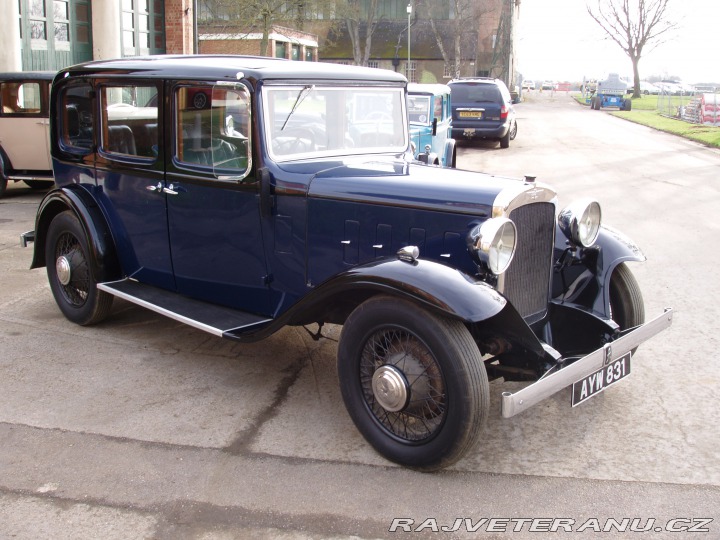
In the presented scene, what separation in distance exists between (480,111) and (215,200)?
47.9 feet

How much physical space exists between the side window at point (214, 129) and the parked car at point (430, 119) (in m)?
6.90

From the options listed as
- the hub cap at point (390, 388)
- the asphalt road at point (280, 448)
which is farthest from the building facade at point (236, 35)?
the hub cap at point (390, 388)

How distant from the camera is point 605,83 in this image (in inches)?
1722

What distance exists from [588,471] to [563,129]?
22.9 metres

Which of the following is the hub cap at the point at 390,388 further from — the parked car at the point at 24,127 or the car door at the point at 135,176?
the parked car at the point at 24,127

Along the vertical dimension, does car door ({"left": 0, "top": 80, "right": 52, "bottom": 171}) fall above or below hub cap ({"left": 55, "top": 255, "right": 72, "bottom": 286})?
above

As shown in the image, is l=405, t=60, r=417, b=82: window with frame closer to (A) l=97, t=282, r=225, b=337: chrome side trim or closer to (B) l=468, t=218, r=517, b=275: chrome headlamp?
(A) l=97, t=282, r=225, b=337: chrome side trim

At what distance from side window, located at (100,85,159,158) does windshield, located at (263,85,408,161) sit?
99 centimetres

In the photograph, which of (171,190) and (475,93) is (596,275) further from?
(475,93)

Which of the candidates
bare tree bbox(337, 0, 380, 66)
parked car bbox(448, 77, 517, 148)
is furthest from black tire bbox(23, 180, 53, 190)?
bare tree bbox(337, 0, 380, 66)

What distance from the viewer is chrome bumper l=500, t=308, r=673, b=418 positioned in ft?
10.3

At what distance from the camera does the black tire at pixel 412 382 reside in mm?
3193

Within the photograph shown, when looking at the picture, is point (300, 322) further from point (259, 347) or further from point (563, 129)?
point (563, 129)

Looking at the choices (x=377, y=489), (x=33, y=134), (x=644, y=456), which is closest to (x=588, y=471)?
(x=644, y=456)
